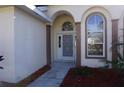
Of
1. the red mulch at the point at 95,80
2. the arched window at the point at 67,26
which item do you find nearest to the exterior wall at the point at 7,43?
the red mulch at the point at 95,80

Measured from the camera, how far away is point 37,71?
41.3ft

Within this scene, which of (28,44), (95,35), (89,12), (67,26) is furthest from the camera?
(67,26)

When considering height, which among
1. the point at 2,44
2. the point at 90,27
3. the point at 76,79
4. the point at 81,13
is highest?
the point at 81,13

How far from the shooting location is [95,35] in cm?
1451

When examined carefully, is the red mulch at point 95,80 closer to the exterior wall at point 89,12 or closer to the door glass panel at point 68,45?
the exterior wall at point 89,12

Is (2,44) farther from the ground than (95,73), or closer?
farther from the ground

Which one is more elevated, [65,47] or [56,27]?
[56,27]

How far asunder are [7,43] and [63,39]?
346 inches

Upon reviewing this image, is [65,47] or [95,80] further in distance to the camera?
[65,47]

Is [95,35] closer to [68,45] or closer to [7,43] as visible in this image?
[68,45]

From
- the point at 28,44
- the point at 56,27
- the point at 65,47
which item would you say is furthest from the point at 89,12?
the point at 28,44

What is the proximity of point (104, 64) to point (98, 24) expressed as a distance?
104 inches

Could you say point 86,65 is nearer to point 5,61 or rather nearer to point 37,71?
point 37,71
